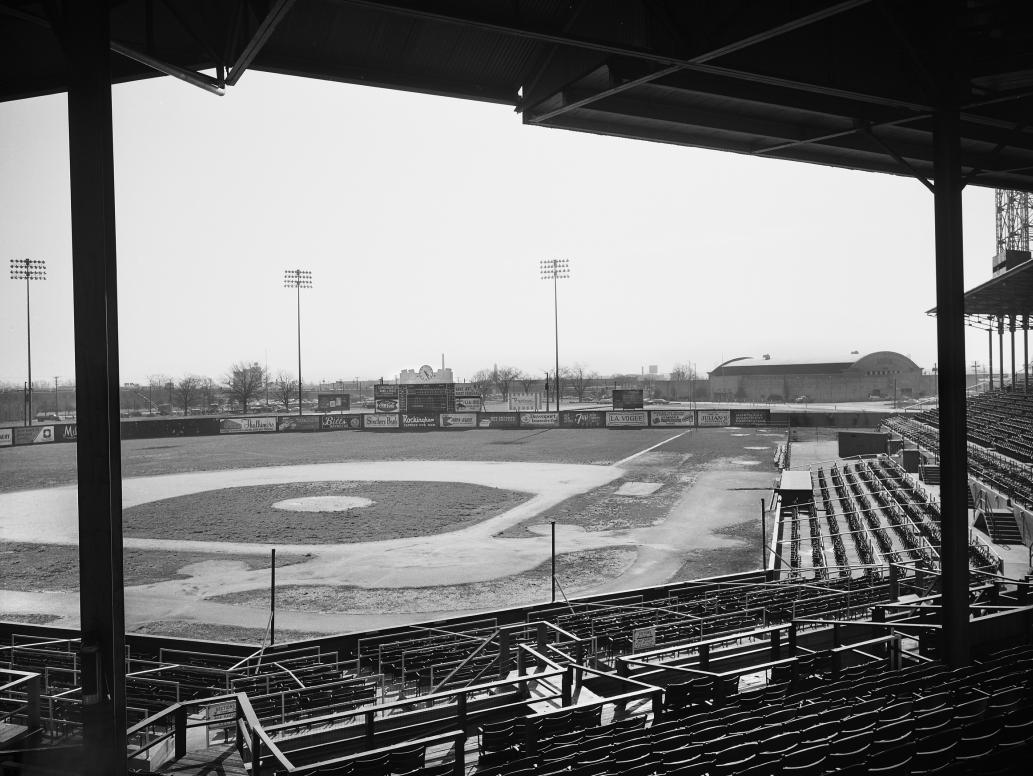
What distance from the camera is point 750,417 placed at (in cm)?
6712

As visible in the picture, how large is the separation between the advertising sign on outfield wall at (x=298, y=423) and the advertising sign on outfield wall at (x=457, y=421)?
41.4 feet

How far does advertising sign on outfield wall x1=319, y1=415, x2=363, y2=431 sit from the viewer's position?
7125 centimetres

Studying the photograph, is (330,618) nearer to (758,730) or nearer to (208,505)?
(758,730)

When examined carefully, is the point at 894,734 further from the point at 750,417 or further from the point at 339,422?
the point at 339,422

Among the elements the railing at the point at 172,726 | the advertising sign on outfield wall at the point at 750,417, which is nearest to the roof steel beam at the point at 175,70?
the railing at the point at 172,726

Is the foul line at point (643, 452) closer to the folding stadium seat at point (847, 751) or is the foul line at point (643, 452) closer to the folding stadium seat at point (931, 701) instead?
the folding stadium seat at point (931, 701)

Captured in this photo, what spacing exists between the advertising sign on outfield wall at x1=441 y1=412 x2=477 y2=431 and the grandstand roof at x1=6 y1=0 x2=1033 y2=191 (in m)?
A: 61.6

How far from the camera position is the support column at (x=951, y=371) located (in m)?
8.36

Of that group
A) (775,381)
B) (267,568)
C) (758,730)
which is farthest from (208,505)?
(775,381)

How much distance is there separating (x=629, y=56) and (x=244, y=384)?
9776 cm

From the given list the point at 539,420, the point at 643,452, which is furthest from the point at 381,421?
the point at 643,452

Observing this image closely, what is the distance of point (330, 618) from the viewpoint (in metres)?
17.1

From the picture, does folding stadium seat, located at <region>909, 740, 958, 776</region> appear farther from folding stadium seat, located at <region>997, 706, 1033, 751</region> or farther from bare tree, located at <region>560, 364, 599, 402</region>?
bare tree, located at <region>560, 364, 599, 402</region>

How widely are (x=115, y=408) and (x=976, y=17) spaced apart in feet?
32.4
